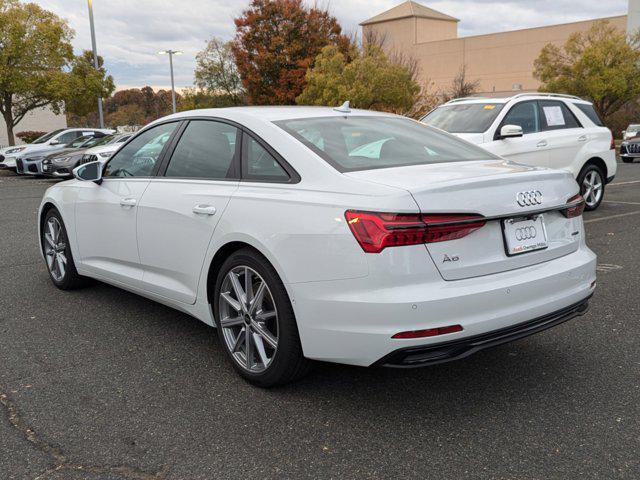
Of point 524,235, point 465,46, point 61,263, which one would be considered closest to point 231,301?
point 524,235

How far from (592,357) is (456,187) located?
1.68 m

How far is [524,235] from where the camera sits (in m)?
3.19

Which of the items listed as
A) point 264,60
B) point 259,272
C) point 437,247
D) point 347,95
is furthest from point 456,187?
point 264,60

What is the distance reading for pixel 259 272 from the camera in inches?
131

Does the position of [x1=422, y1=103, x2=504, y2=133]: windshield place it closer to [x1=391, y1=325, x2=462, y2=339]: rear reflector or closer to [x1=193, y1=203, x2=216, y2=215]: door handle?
[x1=193, y1=203, x2=216, y2=215]: door handle

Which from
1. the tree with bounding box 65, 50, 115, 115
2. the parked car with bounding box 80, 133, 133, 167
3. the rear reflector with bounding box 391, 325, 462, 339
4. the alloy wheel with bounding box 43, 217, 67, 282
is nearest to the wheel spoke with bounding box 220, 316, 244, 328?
the rear reflector with bounding box 391, 325, 462, 339

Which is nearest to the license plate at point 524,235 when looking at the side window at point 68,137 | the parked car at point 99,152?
the parked car at point 99,152

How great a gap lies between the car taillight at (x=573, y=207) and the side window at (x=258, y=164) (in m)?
1.53

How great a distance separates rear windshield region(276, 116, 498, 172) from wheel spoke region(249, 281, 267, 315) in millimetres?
743

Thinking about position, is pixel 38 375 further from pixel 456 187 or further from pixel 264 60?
A: pixel 264 60

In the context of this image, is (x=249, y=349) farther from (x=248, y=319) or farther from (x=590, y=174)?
(x=590, y=174)

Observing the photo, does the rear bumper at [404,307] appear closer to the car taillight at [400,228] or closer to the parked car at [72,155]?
the car taillight at [400,228]

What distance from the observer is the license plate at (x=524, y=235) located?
3104 mm

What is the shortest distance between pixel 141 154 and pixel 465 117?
5.89 metres
